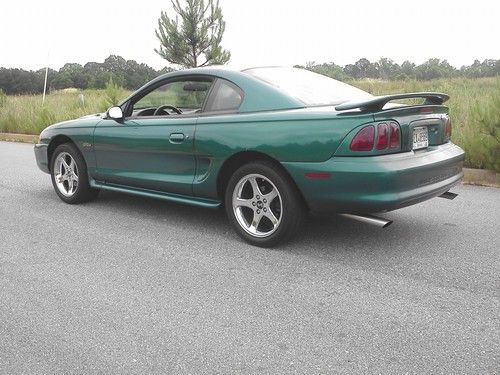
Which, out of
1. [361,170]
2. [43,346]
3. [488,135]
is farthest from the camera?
[488,135]

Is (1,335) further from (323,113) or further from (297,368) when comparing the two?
(323,113)

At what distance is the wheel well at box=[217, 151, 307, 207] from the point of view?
3.95 metres

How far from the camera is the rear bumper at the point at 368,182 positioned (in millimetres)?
3550

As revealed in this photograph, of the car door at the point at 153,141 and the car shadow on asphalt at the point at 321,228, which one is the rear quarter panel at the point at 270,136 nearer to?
the car door at the point at 153,141

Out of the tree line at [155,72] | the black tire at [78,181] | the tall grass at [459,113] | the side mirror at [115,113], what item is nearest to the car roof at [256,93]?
the side mirror at [115,113]

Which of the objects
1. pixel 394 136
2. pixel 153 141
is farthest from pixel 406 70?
pixel 394 136

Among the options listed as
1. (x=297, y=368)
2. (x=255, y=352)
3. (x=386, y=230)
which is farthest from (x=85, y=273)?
(x=386, y=230)

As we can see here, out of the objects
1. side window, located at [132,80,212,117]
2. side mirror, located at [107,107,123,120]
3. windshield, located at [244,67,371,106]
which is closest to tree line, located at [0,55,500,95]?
side window, located at [132,80,212,117]

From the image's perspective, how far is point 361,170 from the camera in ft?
11.6

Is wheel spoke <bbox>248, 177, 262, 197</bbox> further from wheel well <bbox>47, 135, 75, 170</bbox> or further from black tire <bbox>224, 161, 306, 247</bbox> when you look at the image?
wheel well <bbox>47, 135, 75, 170</bbox>

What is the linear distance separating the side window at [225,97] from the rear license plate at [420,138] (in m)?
1.36

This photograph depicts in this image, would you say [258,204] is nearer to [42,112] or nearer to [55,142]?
[55,142]

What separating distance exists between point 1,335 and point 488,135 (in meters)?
6.31

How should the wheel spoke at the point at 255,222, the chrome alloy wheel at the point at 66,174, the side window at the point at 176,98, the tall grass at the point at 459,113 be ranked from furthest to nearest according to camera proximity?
the tall grass at the point at 459,113
the chrome alloy wheel at the point at 66,174
the side window at the point at 176,98
the wheel spoke at the point at 255,222
